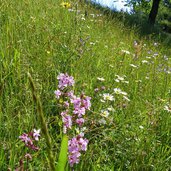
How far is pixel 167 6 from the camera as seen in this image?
110ft

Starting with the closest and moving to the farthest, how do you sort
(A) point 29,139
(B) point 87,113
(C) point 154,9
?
(A) point 29,139 < (B) point 87,113 < (C) point 154,9

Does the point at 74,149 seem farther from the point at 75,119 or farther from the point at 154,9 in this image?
the point at 154,9

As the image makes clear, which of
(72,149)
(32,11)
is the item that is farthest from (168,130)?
(32,11)

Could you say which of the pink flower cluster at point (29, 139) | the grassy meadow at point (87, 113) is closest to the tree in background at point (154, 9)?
the grassy meadow at point (87, 113)

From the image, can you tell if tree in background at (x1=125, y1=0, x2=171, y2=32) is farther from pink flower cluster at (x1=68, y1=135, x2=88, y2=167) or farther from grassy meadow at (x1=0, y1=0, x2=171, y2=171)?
pink flower cluster at (x1=68, y1=135, x2=88, y2=167)

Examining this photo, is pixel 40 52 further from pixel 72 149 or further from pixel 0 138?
pixel 72 149

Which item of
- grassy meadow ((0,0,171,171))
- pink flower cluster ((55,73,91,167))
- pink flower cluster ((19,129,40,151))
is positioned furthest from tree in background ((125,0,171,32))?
pink flower cluster ((19,129,40,151))

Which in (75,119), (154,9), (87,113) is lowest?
(87,113)

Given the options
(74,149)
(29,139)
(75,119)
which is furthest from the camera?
(75,119)

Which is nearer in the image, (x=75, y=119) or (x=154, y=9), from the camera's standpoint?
(x=75, y=119)

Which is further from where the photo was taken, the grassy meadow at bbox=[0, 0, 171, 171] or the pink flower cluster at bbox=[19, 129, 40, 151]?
the grassy meadow at bbox=[0, 0, 171, 171]

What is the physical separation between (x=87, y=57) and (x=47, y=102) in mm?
1198

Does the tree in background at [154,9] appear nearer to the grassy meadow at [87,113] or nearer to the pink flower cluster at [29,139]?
the grassy meadow at [87,113]

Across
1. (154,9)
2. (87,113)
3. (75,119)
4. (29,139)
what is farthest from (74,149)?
(154,9)
